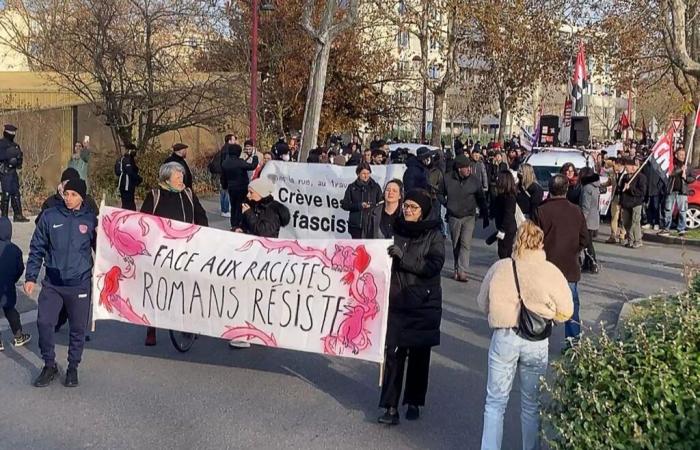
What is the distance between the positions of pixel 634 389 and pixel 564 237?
3922 mm

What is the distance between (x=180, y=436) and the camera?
5852 mm

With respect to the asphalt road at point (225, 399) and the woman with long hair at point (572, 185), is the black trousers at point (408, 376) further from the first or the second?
the woman with long hair at point (572, 185)

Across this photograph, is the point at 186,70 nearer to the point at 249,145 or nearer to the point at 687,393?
the point at 249,145

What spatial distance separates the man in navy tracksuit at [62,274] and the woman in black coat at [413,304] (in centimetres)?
257

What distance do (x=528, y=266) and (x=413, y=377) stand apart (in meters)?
1.54

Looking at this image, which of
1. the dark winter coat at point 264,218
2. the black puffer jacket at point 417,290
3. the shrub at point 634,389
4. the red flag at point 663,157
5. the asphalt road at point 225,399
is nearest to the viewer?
the shrub at point 634,389

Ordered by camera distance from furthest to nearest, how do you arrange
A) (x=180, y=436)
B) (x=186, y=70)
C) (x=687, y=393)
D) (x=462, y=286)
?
(x=186, y=70), (x=462, y=286), (x=180, y=436), (x=687, y=393)

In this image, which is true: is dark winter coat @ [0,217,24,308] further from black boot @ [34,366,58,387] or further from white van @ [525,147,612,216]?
white van @ [525,147,612,216]

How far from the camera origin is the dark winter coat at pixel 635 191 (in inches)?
630

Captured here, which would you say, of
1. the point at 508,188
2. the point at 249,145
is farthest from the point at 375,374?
the point at 249,145

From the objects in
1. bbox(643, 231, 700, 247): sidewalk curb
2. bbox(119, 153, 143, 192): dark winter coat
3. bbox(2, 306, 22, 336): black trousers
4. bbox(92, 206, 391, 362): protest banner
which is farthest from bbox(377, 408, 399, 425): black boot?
bbox(643, 231, 700, 247): sidewalk curb

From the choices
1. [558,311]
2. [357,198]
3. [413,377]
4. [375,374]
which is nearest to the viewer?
[558,311]

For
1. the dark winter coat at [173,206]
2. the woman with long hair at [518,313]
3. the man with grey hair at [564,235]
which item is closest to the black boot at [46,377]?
the dark winter coat at [173,206]

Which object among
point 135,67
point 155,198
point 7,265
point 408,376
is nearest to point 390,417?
point 408,376
